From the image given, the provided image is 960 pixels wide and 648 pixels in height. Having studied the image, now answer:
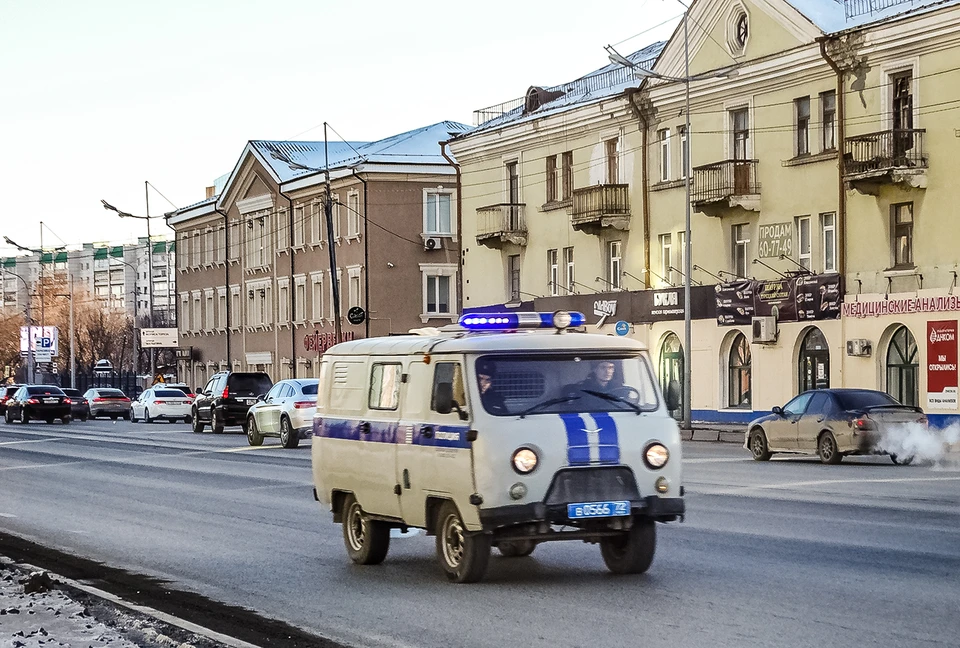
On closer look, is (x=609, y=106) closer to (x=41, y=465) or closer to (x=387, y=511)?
(x=41, y=465)

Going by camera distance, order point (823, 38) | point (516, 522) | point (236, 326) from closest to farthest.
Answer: point (516, 522) → point (823, 38) → point (236, 326)

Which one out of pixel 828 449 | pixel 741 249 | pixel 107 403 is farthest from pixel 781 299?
pixel 107 403

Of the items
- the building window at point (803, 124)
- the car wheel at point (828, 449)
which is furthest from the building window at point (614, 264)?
the car wheel at point (828, 449)

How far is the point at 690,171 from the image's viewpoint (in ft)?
153

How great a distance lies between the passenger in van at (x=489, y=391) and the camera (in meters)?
11.7

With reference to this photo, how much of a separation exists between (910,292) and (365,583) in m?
29.4

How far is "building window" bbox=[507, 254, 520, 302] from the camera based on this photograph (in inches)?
2281

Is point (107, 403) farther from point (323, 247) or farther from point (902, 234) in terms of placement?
point (902, 234)

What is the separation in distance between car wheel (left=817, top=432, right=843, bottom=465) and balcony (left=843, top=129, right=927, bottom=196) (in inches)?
474

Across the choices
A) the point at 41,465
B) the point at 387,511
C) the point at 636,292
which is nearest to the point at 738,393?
the point at 636,292

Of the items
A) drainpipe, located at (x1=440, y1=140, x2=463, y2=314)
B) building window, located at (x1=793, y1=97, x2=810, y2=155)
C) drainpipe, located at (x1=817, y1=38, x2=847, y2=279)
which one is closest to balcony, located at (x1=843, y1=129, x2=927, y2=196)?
drainpipe, located at (x1=817, y1=38, x2=847, y2=279)

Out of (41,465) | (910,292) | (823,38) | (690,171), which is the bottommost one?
(41,465)

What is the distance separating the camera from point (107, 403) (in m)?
75.2

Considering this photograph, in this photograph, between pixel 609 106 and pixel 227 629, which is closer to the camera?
pixel 227 629
